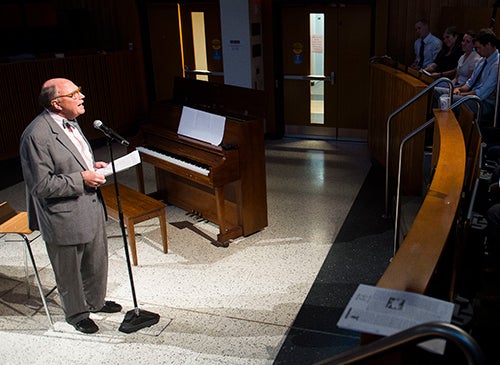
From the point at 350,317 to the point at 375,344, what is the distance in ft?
0.78

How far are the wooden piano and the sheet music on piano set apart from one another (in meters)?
0.06

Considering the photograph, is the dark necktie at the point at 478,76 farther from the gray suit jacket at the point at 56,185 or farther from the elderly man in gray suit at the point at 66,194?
the gray suit jacket at the point at 56,185

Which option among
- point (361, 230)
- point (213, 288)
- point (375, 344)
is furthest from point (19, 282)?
point (375, 344)

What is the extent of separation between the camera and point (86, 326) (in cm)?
409

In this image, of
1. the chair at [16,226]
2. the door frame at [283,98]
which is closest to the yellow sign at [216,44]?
the door frame at [283,98]

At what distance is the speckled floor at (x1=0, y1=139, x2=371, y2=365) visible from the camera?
3883mm

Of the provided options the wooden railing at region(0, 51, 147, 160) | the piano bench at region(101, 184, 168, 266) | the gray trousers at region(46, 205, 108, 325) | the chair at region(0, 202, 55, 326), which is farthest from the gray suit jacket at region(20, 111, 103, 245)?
the wooden railing at region(0, 51, 147, 160)

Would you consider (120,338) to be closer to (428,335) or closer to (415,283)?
(415,283)

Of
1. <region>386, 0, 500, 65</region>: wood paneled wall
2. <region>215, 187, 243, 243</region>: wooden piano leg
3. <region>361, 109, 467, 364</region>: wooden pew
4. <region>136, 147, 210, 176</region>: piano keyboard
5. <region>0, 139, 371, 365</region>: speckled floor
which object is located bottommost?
<region>0, 139, 371, 365</region>: speckled floor

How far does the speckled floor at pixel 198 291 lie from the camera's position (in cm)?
388

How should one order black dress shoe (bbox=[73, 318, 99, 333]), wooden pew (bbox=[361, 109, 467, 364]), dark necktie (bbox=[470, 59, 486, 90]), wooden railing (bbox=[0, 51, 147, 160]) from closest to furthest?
wooden pew (bbox=[361, 109, 467, 364])
black dress shoe (bbox=[73, 318, 99, 333])
dark necktie (bbox=[470, 59, 486, 90])
wooden railing (bbox=[0, 51, 147, 160])

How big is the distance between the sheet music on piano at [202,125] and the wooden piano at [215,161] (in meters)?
0.06

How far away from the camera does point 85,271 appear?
4102 mm

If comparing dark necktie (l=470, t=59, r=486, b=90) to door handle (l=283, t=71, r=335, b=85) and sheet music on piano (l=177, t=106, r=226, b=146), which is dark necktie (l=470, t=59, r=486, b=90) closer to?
door handle (l=283, t=71, r=335, b=85)
